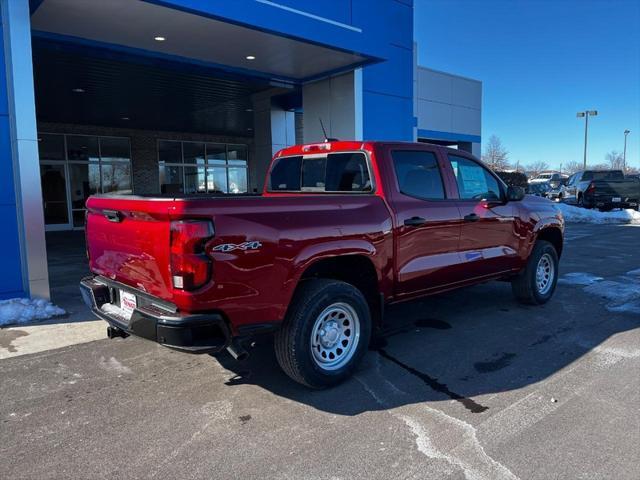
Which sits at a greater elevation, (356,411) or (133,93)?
(133,93)

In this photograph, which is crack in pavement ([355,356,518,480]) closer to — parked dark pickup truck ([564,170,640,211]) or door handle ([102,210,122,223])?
door handle ([102,210,122,223])

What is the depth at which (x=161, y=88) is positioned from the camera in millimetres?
13055

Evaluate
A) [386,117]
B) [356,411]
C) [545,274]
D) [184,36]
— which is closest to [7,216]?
[184,36]

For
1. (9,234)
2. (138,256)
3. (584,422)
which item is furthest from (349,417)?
(9,234)

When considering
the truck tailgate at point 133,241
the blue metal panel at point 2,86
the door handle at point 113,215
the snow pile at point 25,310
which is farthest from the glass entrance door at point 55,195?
the door handle at point 113,215

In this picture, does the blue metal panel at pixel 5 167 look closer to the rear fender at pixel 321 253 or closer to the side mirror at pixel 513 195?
the rear fender at pixel 321 253

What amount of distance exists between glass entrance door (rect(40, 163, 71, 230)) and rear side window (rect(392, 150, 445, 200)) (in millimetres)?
17506

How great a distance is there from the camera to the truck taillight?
10.2 feet

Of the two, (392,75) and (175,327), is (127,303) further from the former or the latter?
(392,75)

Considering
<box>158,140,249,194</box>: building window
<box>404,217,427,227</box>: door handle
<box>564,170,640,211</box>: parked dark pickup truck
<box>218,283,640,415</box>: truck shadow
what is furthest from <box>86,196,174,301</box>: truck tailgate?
<box>564,170,640,211</box>: parked dark pickup truck

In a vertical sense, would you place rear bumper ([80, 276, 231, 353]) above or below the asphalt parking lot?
above

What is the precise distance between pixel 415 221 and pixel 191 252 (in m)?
2.26

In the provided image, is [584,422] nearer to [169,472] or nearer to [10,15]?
[169,472]

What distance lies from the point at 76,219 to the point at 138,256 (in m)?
18.0
